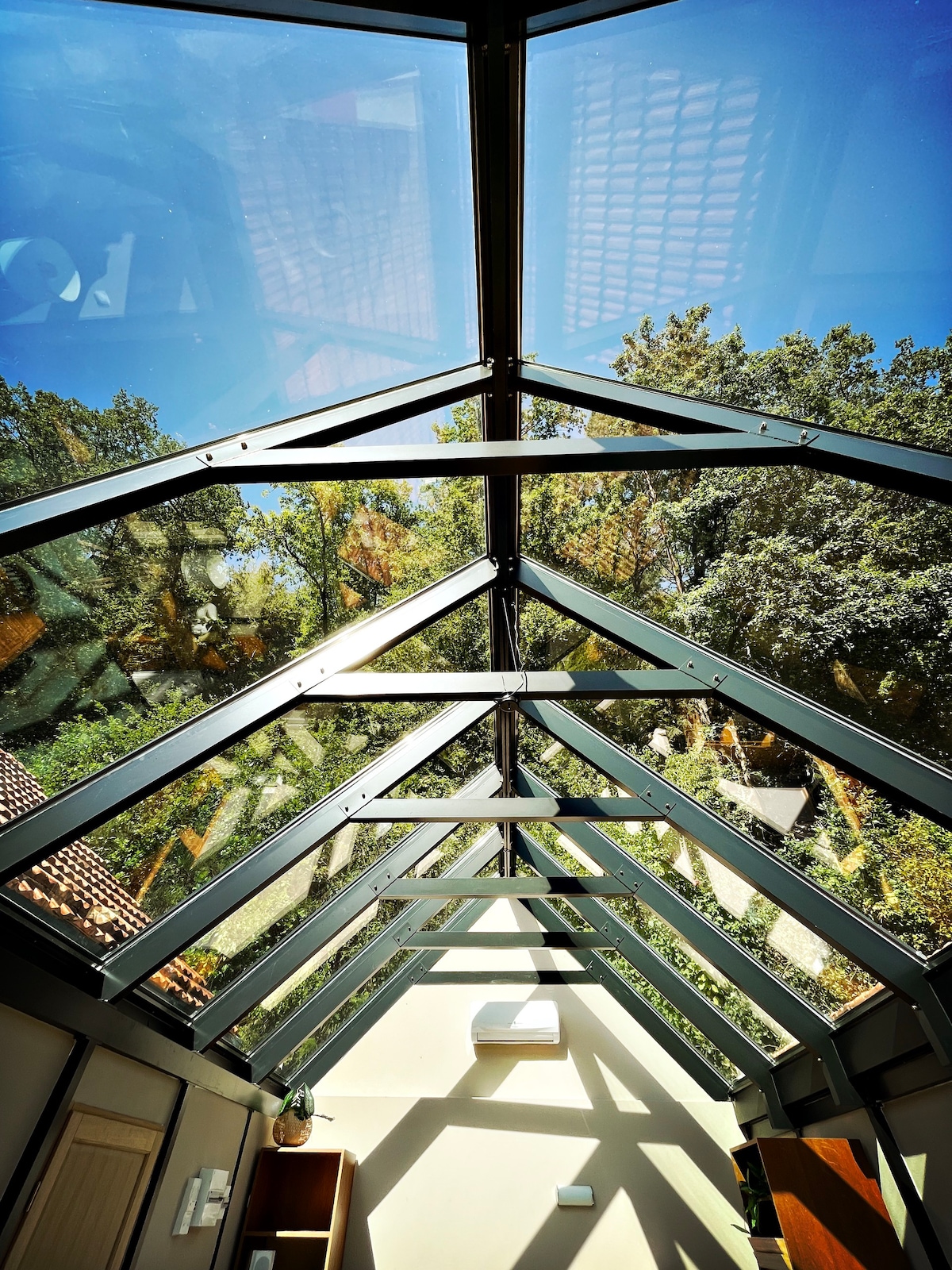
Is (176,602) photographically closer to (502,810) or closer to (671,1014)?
(502,810)

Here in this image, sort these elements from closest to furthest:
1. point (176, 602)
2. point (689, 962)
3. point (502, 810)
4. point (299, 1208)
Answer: point (176, 602), point (502, 810), point (299, 1208), point (689, 962)

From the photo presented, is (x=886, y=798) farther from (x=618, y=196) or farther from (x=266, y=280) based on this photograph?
(x=266, y=280)

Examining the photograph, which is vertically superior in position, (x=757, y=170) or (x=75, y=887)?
(x=757, y=170)

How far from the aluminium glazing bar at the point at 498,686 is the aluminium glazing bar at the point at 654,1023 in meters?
3.81

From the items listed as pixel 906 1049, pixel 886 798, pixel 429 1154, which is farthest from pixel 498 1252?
pixel 886 798

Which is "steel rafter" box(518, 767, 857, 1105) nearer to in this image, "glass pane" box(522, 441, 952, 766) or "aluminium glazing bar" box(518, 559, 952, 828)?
"aluminium glazing bar" box(518, 559, 952, 828)

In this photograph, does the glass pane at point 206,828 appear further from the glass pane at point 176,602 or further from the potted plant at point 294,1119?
the potted plant at point 294,1119

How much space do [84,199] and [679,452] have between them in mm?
1687

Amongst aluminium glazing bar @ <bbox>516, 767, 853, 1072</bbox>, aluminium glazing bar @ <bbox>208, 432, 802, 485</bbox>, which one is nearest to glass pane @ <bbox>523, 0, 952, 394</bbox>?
aluminium glazing bar @ <bbox>208, 432, 802, 485</bbox>

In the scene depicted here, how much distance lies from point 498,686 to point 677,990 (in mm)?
3340

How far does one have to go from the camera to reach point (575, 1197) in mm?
4254

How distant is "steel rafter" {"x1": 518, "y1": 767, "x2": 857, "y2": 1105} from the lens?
10.5 feet

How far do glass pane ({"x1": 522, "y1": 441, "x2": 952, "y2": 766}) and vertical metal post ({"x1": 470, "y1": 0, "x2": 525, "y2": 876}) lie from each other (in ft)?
1.53

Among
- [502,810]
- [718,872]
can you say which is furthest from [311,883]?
[718,872]
